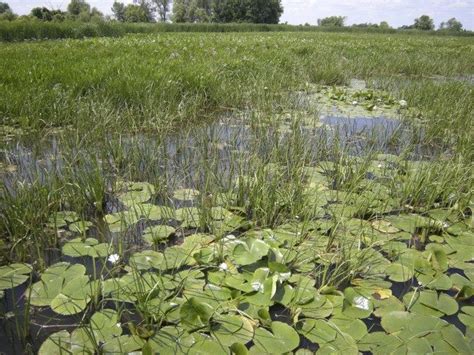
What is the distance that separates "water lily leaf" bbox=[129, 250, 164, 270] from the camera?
6.57ft

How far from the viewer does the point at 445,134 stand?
457cm

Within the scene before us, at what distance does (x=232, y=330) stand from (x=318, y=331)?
39 cm

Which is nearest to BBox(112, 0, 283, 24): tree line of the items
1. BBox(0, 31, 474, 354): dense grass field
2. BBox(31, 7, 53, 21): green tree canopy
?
BBox(31, 7, 53, 21): green tree canopy

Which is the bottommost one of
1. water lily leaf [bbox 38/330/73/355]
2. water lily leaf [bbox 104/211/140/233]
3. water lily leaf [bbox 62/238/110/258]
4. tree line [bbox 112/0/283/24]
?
water lily leaf [bbox 38/330/73/355]

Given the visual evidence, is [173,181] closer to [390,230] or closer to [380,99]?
[390,230]

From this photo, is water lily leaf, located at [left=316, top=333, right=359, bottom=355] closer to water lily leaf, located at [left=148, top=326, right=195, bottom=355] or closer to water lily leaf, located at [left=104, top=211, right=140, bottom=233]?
water lily leaf, located at [left=148, top=326, right=195, bottom=355]

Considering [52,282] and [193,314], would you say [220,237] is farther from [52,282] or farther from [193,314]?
[52,282]

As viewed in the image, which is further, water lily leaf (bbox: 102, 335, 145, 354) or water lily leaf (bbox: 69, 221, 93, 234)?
water lily leaf (bbox: 69, 221, 93, 234)

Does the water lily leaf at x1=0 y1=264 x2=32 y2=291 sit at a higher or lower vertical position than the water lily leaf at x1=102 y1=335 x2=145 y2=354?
higher

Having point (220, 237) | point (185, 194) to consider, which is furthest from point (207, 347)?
point (185, 194)

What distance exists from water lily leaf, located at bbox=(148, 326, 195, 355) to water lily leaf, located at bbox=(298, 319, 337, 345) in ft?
1.69

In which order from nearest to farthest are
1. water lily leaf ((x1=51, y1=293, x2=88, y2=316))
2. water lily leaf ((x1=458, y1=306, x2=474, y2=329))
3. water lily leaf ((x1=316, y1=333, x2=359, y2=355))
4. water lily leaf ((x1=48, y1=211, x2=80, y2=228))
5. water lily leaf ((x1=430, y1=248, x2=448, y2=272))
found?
1. water lily leaf ((x1=316, y1=333, x2=359, y2=355))
2. water lily leaf ((x1=51, y1=293, x2=88, y2=316))
3. water lily leaf ((x1=458, y1=306, x2=474, y2=329))
4. water lily leaf ((x1=430, y1=248, x2=448, y2=272))
5. water lily leaf ((x1=48, y1=211, x2=80, y2=228))

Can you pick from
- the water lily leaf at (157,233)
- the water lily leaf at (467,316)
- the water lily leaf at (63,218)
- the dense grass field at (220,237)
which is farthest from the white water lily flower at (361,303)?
the water lily leaf at (63,218)

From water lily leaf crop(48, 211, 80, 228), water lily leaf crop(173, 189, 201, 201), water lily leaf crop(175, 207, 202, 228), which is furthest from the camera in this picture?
water lily leaf crop(173, 189, 201, 201)
